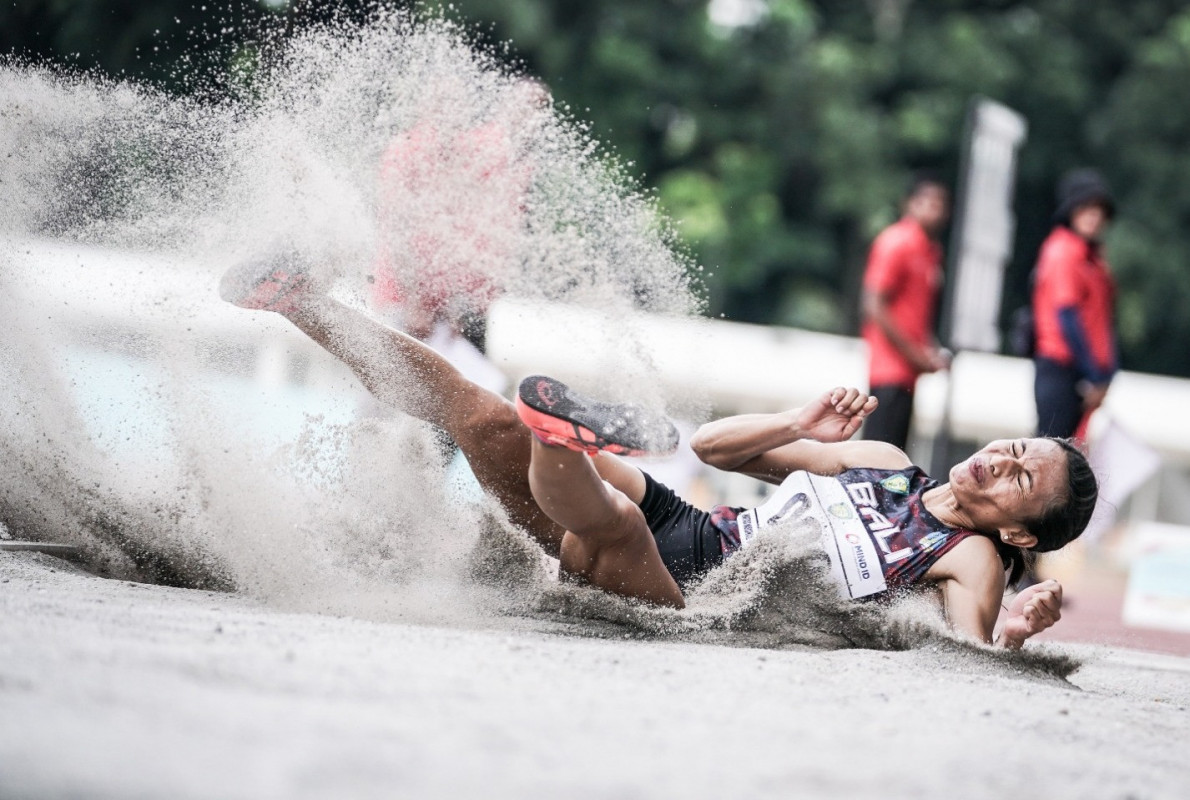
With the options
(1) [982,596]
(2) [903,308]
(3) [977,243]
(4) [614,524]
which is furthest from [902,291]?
(4) [614,524]

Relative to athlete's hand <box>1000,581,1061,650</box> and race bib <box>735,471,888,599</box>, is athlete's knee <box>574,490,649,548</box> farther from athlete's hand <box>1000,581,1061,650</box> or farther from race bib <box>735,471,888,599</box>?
athlete's hand <box>1000,581,1061,650</box>

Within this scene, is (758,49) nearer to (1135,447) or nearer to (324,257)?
(1135,447)

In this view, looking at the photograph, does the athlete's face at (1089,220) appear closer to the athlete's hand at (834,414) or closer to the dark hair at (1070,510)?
the dark hair at (1070,510)

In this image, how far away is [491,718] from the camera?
90.3 inches

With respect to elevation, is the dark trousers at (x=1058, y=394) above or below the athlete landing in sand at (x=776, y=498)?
Answer: above

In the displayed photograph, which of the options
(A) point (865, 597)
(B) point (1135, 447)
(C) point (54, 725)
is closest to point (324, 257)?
(A) point (865, 597)

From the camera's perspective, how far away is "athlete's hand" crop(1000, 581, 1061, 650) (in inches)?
143

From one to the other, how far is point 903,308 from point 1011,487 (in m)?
3.87

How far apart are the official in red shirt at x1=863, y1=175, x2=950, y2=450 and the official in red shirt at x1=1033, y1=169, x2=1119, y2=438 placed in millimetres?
559

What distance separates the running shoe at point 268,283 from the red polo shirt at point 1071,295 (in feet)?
14.4

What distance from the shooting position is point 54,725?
6.56 feet

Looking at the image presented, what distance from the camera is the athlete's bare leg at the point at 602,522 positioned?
3293 millimetres

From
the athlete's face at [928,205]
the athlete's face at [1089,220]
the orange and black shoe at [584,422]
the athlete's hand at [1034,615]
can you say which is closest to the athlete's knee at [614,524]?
the orange and black shoe at [584,422]

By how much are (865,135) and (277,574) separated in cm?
1748
